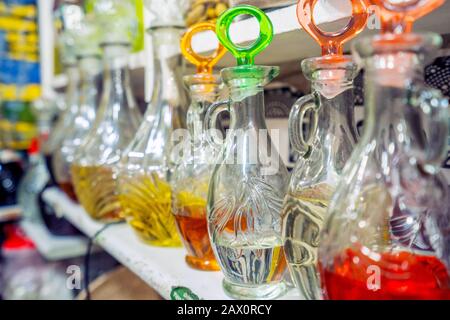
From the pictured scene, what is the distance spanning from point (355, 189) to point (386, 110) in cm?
5

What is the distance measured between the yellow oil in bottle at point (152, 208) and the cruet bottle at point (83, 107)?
0.33 meters

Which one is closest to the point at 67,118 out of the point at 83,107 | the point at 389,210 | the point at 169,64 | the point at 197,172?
the point at 83,107

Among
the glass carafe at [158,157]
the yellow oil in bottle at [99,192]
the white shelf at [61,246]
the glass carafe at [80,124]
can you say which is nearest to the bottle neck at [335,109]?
the glass carafe at [158,157]

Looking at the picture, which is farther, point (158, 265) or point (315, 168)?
point (158, 265)

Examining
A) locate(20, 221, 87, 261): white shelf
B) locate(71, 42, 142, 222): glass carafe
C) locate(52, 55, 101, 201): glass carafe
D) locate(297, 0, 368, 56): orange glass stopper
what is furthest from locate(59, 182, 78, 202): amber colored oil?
locate(297, 0, 368, 56): orange glass stopper

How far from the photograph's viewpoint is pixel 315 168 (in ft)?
1.10

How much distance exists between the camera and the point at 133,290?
697mm

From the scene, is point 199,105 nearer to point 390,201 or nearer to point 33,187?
point 390,201

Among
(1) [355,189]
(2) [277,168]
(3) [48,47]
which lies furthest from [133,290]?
(3) [48,47]

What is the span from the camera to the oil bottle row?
0.25 m

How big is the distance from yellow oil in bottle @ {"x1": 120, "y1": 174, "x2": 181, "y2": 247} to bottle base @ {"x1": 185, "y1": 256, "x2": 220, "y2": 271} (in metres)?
0.07

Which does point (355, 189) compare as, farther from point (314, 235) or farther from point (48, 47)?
point (48, 47)

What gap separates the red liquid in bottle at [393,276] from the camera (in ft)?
0.85

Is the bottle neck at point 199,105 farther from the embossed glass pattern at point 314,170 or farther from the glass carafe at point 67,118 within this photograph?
the glass carafe at point 67,118
